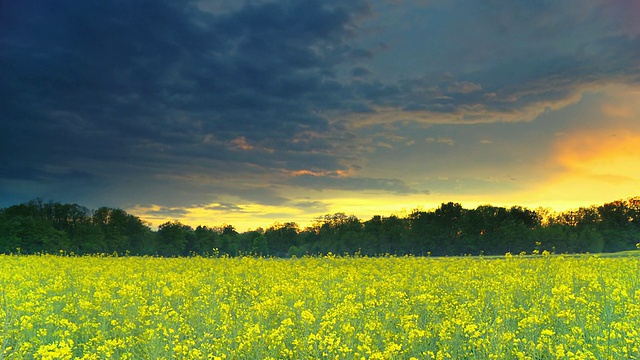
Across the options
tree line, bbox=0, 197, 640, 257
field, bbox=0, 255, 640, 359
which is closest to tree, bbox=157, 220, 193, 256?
tree line, bbox=0, 197, 640, 257

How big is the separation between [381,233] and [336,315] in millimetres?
62238

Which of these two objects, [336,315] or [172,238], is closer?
[336,315]

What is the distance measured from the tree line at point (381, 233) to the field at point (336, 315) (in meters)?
47.8

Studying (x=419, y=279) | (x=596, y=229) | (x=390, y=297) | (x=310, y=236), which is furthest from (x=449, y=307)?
(x=596, y=229)

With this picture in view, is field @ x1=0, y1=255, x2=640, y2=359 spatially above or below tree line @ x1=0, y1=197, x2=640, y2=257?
below

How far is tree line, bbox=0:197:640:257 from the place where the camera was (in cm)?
6412

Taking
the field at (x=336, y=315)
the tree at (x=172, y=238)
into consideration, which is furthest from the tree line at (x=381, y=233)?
the field at (x=336, y=315)

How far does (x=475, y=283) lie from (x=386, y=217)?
60.8 m

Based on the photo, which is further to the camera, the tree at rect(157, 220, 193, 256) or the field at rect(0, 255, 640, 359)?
the tree at rect(157, 220, 193, 256)

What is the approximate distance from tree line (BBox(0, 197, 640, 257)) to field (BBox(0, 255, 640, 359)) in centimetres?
4781

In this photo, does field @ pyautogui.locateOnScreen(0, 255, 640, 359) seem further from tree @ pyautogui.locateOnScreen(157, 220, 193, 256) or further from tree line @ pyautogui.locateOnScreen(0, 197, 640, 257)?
tree @ pyautogui.locateOnScreen(157, 220, 193, 256)

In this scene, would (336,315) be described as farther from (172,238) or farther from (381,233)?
(172,238)

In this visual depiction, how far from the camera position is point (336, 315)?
8758 mm

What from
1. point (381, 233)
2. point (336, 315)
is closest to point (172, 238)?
point (381, 233)
